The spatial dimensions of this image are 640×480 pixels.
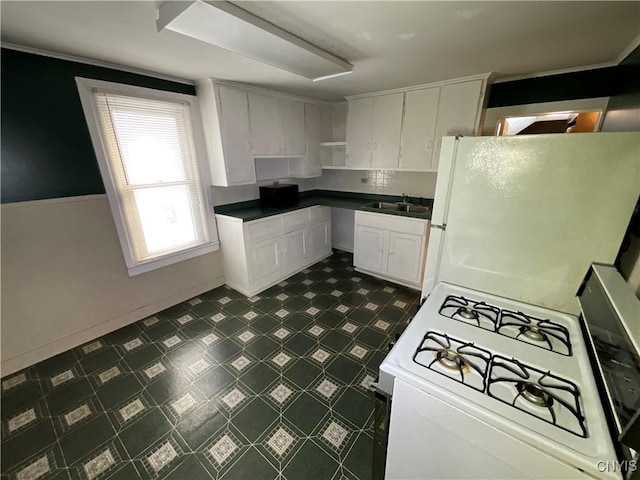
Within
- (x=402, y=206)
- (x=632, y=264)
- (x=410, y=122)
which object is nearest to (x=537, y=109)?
(x=410, y=122)

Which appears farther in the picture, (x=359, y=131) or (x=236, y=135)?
(x=359, y=131)

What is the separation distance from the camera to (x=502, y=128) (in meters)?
2.80

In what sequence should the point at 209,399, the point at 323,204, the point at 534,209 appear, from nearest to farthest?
the point at 534,209
the point at 209,399
the point at 323,204

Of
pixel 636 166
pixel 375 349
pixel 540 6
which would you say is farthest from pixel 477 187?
pixel 375 349

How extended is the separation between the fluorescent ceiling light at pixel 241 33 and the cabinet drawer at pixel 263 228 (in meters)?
1.59

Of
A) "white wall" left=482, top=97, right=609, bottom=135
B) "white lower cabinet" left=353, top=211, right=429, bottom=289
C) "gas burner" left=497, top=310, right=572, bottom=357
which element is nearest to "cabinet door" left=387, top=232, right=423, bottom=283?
"white lower cabinet" left=353, top=211, right=429, bottom=289

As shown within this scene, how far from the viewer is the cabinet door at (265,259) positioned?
296 cm

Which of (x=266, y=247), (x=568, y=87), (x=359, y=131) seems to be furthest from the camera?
(x=359, y=131)

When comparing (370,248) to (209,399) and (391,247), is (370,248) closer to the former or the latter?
(391,247)

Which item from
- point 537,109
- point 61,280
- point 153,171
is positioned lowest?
point 61,280

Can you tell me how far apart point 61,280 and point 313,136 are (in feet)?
10.5

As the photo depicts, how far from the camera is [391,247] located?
3174mm

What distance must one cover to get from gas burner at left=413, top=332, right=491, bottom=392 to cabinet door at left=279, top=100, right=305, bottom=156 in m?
2.96

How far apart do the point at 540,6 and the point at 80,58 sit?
3.06 metres
